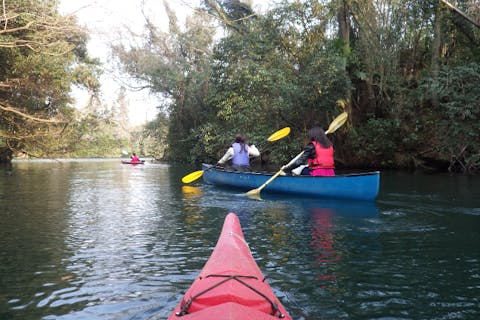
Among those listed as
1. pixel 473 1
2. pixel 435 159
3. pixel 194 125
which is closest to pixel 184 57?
pixel 194 125

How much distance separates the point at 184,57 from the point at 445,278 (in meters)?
27.4

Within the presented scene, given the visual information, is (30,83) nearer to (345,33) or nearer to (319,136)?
(345,33)

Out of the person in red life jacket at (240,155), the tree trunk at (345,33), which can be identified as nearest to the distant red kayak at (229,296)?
the person in red life jacket at (240,155)

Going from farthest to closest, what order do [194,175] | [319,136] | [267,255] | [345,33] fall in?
[345,33], [194,175], [319,136], [267,255]

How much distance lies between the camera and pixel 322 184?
28.0ft

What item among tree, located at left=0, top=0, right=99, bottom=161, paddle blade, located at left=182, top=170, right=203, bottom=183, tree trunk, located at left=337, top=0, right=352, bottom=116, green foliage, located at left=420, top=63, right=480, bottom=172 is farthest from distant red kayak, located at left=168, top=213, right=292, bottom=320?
tree trunk, located at left=337, top=0, right=352, bottom=116

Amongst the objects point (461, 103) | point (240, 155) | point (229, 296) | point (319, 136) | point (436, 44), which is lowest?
point (229, 296)

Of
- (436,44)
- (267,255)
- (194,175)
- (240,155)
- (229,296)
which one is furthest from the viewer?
(436,44)

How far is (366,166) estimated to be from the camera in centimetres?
1823

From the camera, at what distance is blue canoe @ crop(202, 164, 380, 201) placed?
8.07 m

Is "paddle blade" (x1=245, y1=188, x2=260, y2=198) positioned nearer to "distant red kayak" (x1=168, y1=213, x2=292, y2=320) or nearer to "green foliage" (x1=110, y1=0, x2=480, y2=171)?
"green foliage" (x1=110, y1=0, x2=480, y2=171)

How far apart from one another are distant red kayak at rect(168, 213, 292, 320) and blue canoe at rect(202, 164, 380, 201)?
5632 millimetres

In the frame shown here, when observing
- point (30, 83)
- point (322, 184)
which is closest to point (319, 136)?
point (322, 184)

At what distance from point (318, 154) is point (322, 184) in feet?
2.03
